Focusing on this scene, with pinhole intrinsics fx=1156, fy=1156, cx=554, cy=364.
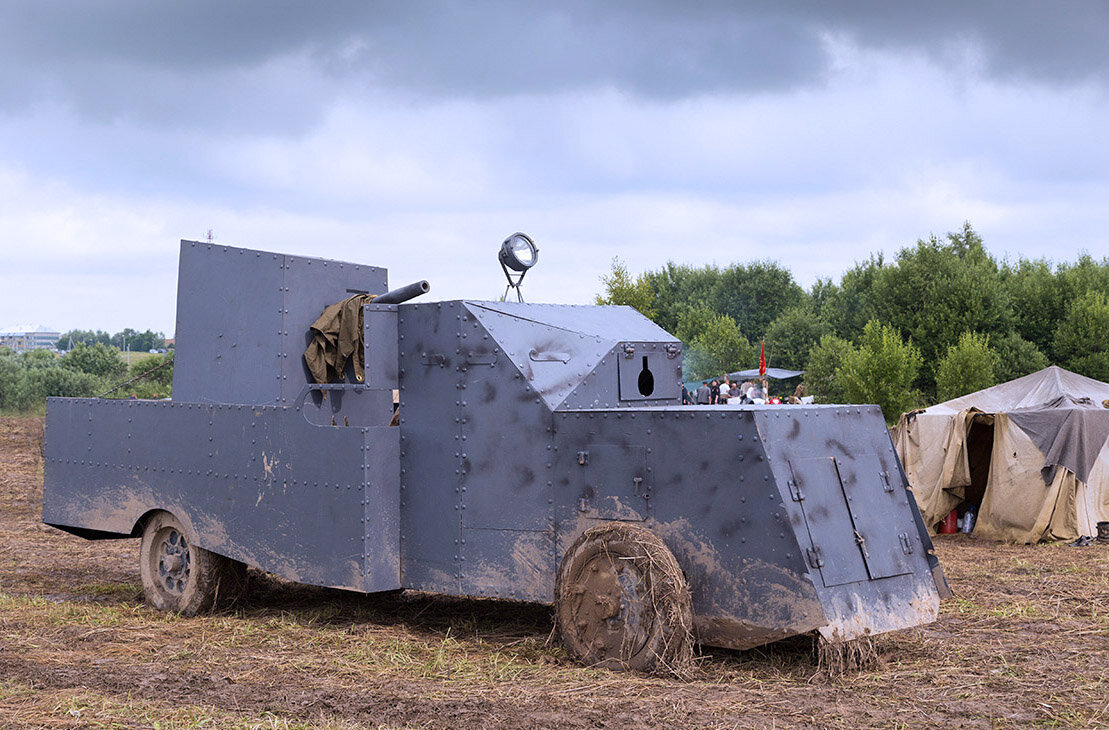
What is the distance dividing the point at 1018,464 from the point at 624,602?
10.7 m

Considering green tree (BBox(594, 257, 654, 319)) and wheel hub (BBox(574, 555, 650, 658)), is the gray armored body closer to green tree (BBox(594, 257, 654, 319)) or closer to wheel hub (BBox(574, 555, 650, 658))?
wheel hub (BBox(574, 555, 650, 658))

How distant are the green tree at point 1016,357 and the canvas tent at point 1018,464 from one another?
93.6ft

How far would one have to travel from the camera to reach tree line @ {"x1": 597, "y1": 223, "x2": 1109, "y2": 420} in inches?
1592

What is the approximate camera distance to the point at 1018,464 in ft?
52.4

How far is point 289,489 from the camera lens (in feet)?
28.8

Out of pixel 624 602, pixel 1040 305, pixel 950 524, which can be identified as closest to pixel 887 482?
pixel 624 602

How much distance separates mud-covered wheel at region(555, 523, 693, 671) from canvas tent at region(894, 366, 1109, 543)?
8.56 meters

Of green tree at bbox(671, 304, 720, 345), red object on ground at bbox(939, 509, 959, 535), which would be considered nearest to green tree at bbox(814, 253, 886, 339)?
green tree at bbox(671, 304, 720, 345)

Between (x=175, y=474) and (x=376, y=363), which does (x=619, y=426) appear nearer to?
(x=376, y=363)

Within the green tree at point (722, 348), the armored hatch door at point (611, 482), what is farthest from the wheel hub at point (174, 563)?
the green tree at point (722, 348)

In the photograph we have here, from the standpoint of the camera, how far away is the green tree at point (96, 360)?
5869 centimetres

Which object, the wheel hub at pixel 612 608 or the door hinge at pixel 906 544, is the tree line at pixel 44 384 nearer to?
the wheel hub at pixel 612 608

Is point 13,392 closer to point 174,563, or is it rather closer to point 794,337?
point 794,337

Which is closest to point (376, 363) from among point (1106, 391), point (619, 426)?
point (619, 426)
